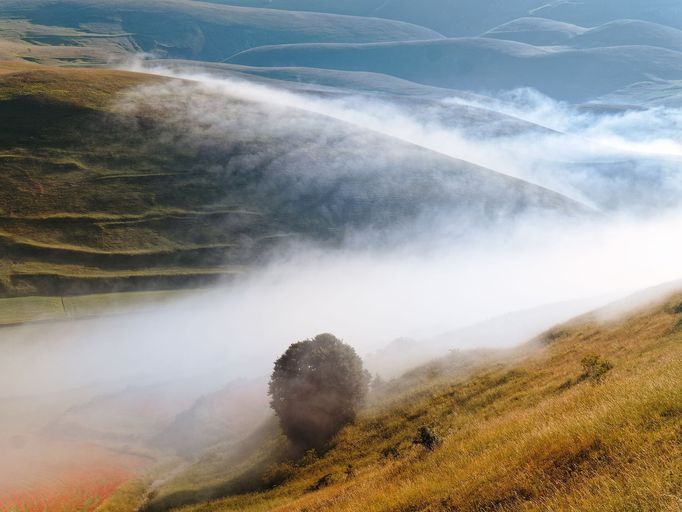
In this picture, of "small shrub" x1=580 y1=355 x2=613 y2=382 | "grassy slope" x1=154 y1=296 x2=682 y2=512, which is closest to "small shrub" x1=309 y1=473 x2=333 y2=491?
"grassy slope" x1=154 y1=296 x2=682 y2=512

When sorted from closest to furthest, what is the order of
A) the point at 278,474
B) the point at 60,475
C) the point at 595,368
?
the point at 595,368 → the point at 278,474 → the point at 60,475

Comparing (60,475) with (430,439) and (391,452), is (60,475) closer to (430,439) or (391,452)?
(391,452)

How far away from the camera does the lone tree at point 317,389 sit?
55.1 meters

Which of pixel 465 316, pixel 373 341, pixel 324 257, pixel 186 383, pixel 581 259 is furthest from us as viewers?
pixel 581 259

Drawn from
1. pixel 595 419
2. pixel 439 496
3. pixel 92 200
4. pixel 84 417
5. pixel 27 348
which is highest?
pixel 92 200

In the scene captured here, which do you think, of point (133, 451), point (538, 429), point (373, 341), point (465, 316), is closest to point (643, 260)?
point (465, 316)

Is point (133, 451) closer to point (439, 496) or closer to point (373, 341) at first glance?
point (373, 341)

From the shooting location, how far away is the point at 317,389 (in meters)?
56.7

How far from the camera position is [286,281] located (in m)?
160

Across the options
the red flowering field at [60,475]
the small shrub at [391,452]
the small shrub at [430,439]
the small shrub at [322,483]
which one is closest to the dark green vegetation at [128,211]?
the red flowering field at [60,475]

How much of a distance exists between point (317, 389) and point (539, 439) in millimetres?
41025

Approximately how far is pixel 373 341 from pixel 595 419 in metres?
104

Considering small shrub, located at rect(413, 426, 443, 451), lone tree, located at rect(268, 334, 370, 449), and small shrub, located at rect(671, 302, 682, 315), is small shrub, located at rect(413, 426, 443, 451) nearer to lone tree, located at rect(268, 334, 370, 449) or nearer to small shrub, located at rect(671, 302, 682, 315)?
small shrub, located at rect(671, 302, 682, 315)

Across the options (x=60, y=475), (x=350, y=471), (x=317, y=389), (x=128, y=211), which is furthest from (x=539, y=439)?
(x=128, y=211)
